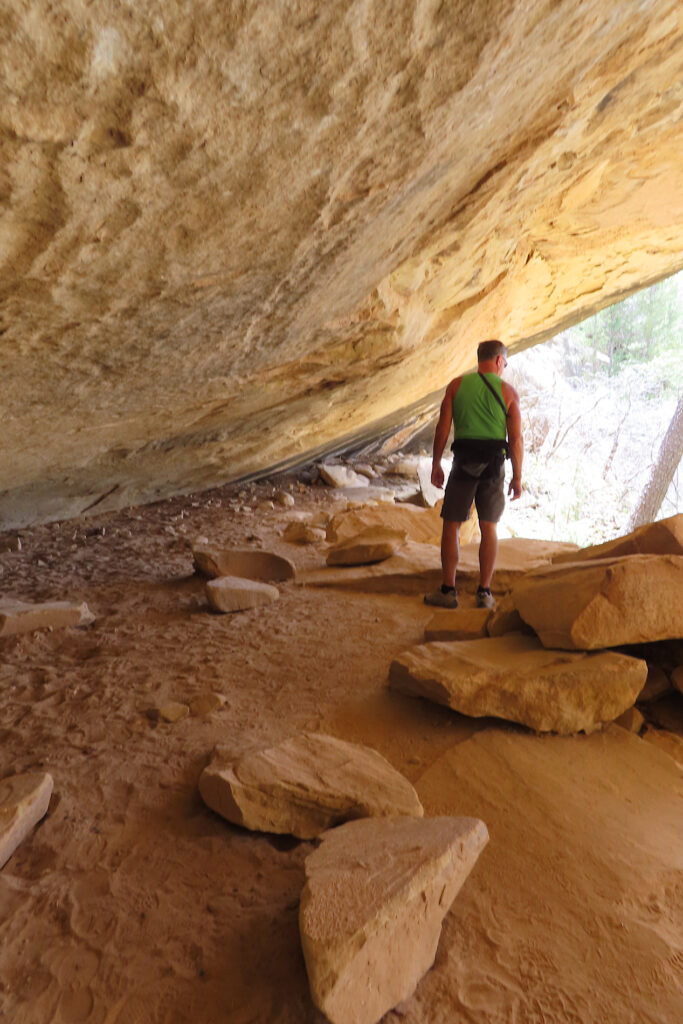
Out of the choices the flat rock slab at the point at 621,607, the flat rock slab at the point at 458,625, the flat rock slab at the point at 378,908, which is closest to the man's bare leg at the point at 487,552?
the flat rock slab at the point at 458,625

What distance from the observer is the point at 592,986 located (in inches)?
48.6

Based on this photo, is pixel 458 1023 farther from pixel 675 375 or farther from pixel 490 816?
pixel 675 375

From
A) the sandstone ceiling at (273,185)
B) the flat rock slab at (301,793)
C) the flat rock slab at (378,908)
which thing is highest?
the sandstone ceiling at (273,185)

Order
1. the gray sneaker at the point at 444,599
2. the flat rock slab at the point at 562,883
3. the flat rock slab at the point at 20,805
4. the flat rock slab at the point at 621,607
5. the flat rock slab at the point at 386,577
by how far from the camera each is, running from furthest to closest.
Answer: the flat rock slab at the point at 386,577 → the gray sneaker at the point at 444,599 → the flat rock slab at the point at 621,607 → the flat rock slab at the point at 20,805 → the flat rock slab at the point at 562,883

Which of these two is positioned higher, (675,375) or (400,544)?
(675,375)

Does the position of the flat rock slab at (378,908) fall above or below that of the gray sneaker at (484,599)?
above

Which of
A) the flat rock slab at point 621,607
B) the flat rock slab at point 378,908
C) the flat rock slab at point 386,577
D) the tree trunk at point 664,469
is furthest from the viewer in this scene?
the tree trunk at point 664,469

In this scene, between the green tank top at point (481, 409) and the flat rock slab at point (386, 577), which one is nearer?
the green tank top at point (481, 409)

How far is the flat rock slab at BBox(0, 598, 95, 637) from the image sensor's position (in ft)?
10.0

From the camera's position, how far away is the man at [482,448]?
3.47 meters

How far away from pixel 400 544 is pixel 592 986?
3671 mm

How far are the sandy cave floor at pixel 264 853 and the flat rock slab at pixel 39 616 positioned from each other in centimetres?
9

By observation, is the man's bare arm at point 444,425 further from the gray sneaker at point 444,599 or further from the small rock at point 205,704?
the small rock at point 205,704

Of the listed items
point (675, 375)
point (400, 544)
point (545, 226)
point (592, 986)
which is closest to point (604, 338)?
point (675, 375)
